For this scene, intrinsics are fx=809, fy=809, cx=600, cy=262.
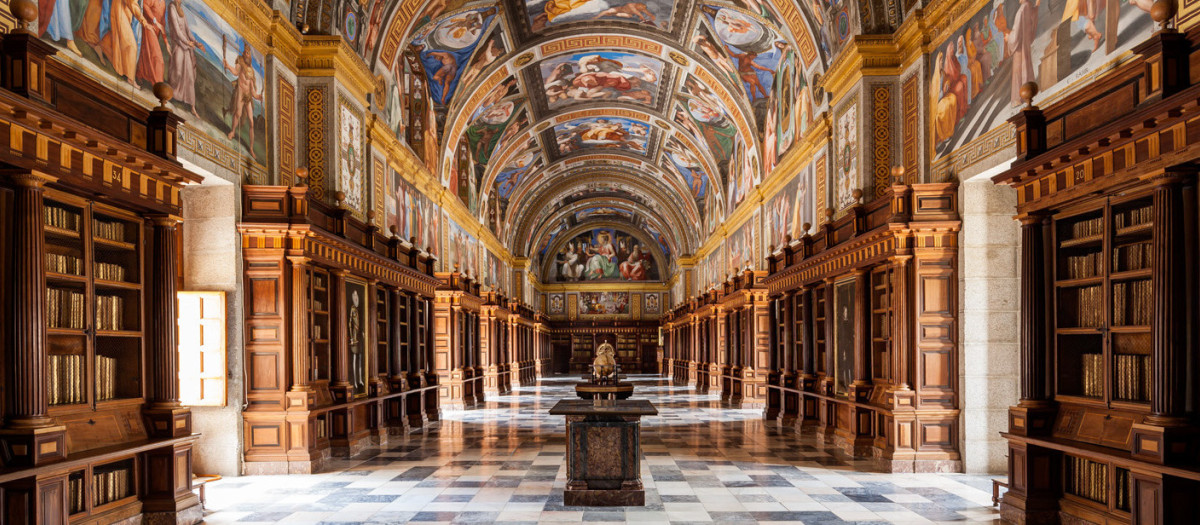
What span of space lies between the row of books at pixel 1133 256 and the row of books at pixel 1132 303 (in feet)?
0.44

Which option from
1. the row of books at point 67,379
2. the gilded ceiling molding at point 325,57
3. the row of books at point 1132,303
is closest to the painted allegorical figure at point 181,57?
the gilded ceiling molding at point 325,57

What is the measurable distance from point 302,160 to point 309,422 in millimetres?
4192

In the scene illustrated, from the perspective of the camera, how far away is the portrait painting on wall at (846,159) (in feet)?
44.2

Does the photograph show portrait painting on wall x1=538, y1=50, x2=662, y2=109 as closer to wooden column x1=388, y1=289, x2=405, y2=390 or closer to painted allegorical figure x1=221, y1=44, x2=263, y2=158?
wooden column x1=388, y1=289, x2=405, y2=390

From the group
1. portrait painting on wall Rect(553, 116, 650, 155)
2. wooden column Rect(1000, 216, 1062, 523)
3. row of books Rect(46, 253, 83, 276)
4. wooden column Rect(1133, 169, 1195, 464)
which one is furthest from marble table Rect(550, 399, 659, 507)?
portrait painting on wall Rect(553, 116, 650, 155)

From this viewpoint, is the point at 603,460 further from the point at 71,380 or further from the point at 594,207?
the point at 594,207

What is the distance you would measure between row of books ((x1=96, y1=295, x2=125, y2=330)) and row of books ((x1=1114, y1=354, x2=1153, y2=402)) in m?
8.87

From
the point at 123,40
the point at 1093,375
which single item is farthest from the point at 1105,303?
the point at 123,40

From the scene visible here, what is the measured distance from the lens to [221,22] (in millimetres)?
A: 10398

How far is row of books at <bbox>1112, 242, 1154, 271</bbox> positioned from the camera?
255 inches

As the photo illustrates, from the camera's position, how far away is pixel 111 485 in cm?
726

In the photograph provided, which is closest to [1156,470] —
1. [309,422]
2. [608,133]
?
Answer: [309,422]

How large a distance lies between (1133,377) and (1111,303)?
24.9 inches

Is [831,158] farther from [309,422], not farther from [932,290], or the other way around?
[309,422]
